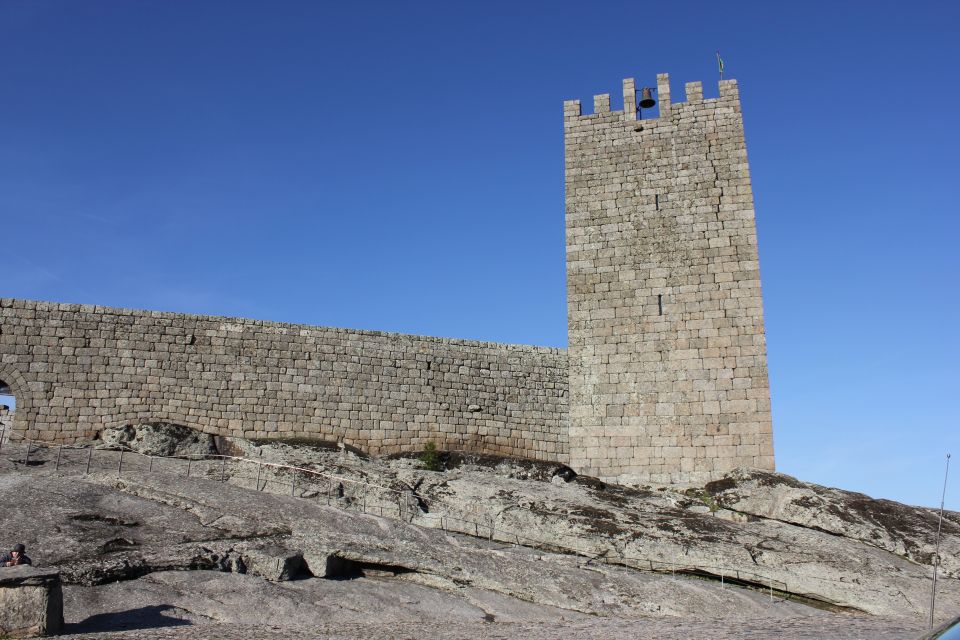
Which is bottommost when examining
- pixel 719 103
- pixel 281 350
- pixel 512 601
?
pixel 512 601

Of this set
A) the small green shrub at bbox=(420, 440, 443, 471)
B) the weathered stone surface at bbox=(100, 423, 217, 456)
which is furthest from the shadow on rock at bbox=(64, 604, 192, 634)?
the small green shrub at bbox=(420, 440, 443, 471)

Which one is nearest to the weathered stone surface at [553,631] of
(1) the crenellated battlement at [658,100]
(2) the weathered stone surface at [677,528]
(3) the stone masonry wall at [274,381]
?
(2) the weathered stone surface at [677,528]

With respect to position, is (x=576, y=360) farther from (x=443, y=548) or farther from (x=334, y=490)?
(x=443, y=548)

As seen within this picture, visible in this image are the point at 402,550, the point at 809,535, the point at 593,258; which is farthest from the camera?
the point at 593,258

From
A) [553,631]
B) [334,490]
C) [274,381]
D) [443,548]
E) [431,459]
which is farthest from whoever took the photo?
[274,381]

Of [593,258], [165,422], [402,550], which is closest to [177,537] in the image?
[402,550]

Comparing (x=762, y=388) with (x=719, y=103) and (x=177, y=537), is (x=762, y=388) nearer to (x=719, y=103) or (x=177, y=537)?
(x=719, y=103)

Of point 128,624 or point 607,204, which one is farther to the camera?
point 607,204

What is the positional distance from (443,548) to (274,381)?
282 inches

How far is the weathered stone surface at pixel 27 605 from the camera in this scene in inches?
289

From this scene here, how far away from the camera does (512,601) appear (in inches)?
413

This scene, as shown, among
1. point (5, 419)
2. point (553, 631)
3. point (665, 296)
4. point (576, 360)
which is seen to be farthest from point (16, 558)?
point (665, 296)

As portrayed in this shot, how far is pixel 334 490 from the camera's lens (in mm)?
14273

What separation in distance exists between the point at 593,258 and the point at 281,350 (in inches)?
279
